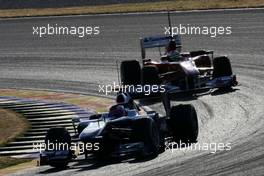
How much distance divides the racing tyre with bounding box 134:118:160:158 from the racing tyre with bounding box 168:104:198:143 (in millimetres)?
1221

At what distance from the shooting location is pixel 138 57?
109 ft

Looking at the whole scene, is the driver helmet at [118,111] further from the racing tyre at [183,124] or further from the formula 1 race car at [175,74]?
the formula 1 race car at [175,74]

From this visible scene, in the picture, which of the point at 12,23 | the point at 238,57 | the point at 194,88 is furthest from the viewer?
the point at 12,23

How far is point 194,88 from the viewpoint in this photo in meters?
24.8

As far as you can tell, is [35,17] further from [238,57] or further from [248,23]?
[238,57]

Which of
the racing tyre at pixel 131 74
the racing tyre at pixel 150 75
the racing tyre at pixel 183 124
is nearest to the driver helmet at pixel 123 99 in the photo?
the racing tyre at pixel 183 124

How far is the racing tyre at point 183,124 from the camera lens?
17.7 meters

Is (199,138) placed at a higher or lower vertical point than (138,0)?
lower

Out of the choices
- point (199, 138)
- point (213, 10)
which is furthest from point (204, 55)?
point (213, 10)

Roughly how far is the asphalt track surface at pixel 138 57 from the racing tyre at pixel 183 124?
0.46 metres

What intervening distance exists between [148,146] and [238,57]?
49.3 feet

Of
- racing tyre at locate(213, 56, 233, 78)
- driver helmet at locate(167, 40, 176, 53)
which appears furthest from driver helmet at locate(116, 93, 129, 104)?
driver helmet at locate(167, 40, 176, 53)

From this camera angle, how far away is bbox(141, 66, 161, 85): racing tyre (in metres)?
24.2

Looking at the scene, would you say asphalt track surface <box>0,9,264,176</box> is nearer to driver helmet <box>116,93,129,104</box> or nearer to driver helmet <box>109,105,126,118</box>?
driver helmet <box>109,105,126,118</box>
